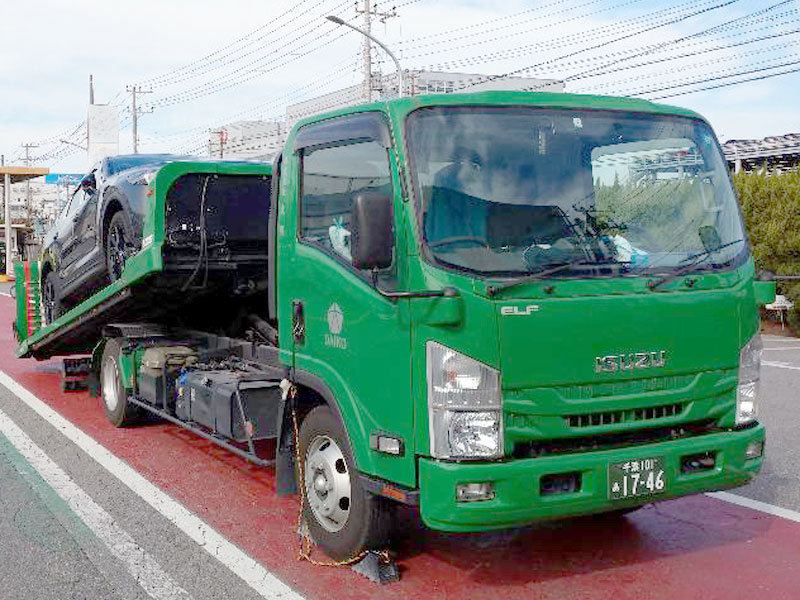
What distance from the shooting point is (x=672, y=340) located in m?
4.30

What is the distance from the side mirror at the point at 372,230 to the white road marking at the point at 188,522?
1.63 meters

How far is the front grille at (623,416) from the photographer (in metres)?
4.14

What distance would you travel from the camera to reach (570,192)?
444cm

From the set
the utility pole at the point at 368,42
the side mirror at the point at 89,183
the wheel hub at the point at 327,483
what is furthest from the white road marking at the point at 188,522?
the utility pole at the point at 368,42

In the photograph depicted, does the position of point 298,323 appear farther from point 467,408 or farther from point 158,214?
point 158,214

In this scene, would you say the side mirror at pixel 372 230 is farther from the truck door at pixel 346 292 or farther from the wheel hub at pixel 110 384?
the wheel hub at pixel 110 384

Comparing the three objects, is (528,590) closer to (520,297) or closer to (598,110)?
(520,297)

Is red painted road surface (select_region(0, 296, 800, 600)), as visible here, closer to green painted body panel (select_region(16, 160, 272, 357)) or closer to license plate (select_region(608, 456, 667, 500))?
license plate (select_region(608, 456, 667, 500))

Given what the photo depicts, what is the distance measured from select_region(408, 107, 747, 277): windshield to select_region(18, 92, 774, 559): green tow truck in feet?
0.03

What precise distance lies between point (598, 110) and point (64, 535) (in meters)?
3.80

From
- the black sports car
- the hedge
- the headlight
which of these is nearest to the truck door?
the headlight

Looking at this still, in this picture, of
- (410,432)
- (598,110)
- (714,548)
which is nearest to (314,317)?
(410,432)

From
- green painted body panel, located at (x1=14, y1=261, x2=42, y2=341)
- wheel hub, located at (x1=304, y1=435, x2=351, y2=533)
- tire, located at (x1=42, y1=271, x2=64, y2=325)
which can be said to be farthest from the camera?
green painted body panel, located at (x1=14, y1=261, x2=42, y2=341)

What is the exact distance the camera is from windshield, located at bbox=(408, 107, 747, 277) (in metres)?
4.14
